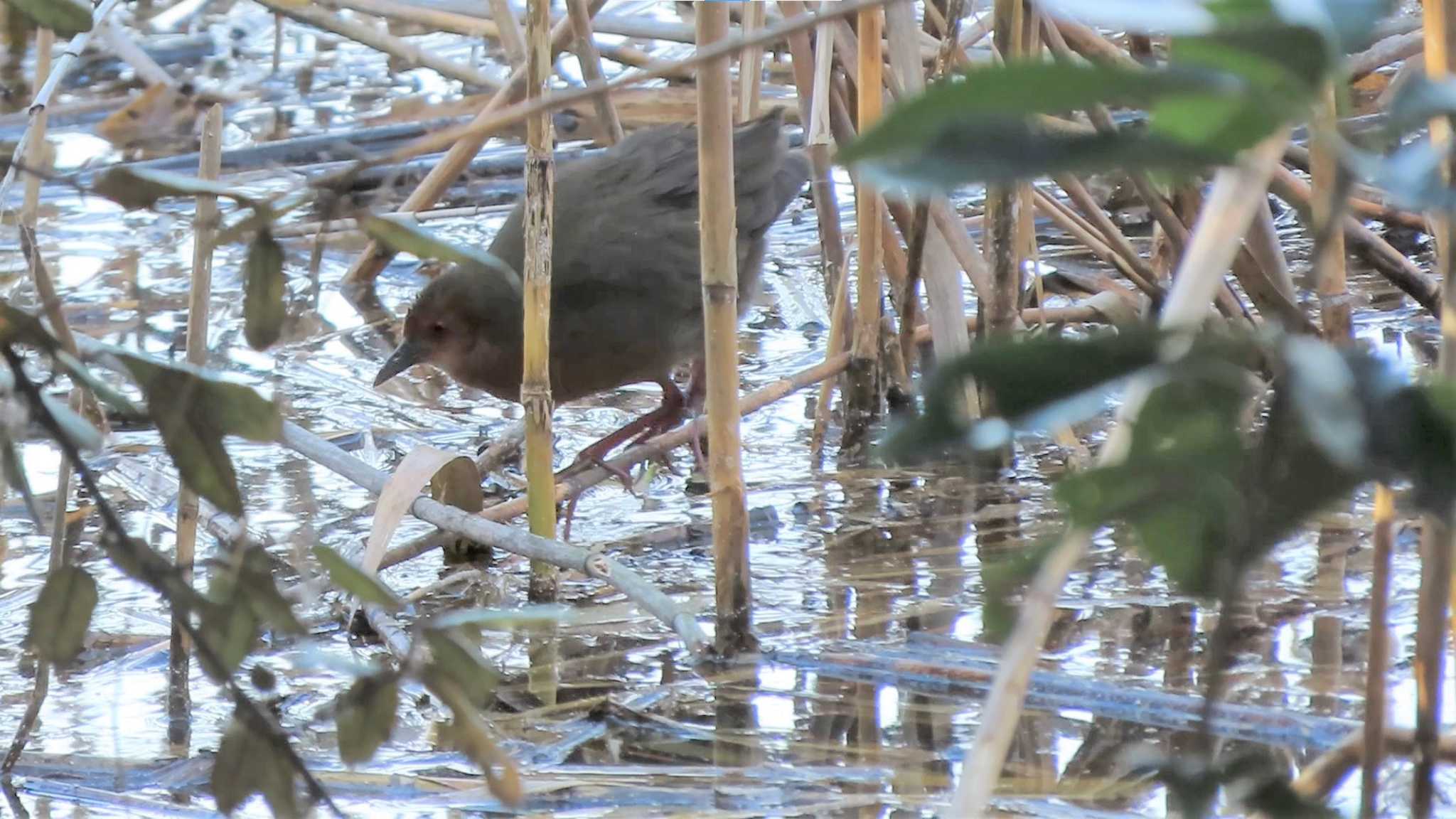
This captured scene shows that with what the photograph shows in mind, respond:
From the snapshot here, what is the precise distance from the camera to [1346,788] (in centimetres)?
153

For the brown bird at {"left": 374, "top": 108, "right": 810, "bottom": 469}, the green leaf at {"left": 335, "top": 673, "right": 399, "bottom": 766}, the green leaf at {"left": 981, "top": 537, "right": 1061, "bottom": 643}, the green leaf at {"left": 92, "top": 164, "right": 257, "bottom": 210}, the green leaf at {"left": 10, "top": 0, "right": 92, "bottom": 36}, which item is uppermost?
the brown bird at {"left": 374, "top": 108, "right": 810, "bottom": 469}

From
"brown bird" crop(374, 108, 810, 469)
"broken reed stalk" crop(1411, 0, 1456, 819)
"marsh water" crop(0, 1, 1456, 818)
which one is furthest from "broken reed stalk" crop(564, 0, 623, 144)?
"broken reed stalk" crop(1411, 0, 1456, 819)

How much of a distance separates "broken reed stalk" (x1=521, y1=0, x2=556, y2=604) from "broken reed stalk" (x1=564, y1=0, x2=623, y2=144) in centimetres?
48

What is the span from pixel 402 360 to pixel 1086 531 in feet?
10.2

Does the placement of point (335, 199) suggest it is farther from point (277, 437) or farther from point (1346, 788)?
point (1346, 788)

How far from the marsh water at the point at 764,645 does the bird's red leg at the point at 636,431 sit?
0.29ft

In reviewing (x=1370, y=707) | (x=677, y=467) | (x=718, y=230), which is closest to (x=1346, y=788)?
(x=1370, y=707)

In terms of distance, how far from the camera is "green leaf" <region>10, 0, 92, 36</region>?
3.69 feet

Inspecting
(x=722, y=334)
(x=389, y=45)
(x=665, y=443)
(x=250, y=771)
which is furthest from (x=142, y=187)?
(x=389, y=45)

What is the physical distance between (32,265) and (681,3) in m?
5.17

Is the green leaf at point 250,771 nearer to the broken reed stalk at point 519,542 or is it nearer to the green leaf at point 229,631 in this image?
the green leaf at point 229,631

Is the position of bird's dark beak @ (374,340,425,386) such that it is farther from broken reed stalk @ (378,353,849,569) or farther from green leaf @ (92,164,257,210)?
green leaf @ (92,164,257,210)

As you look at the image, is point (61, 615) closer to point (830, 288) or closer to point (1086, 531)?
point (1086, 531)

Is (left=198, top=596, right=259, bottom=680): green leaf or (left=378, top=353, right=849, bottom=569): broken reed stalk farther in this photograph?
(left=378, top=353, right=849, bottom=569): broken reed stalk
